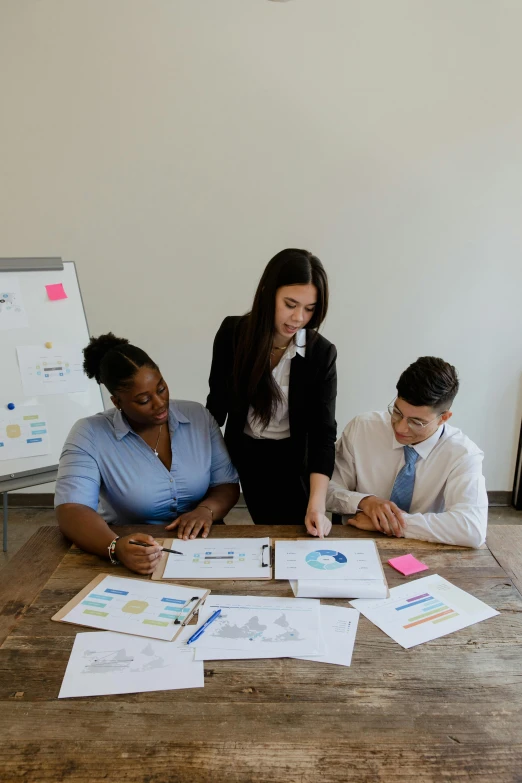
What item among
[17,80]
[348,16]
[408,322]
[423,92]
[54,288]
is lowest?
[408,322]

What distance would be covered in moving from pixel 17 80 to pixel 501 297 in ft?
8.87

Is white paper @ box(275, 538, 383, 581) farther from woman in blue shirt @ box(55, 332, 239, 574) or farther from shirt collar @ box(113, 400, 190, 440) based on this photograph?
shirt collar @ box(113, 400, 190, 440)

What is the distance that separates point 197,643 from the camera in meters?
1.03

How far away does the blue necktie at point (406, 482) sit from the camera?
1576 millimetres

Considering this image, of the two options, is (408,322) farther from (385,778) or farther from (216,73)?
(385,778)

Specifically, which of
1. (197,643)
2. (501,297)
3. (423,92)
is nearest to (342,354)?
(501,297)

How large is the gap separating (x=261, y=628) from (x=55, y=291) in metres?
1.79

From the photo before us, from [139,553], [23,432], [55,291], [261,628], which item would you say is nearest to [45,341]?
[55,291]

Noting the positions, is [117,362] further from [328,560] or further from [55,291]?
[55,291]

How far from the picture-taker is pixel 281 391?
175 centimetres

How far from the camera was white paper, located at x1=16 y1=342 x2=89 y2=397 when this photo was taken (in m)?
2.26

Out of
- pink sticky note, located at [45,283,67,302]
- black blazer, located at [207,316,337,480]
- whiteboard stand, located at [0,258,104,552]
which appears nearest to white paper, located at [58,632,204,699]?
black blazer, located at [207,316,337,480]

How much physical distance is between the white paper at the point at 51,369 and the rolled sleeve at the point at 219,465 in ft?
3.13

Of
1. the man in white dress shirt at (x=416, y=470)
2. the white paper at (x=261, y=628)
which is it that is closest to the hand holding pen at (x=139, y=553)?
the white paper at (x=261, y=628)
